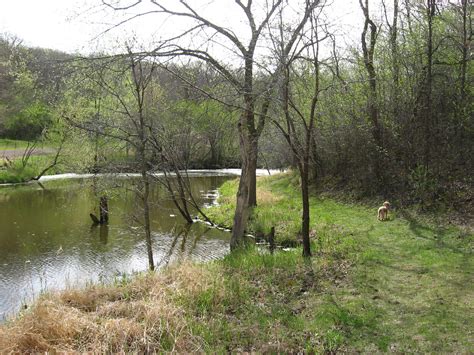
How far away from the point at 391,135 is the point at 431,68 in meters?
2.71

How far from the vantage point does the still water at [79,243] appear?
11.0 metres

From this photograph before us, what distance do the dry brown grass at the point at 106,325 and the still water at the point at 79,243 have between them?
66.8 inches

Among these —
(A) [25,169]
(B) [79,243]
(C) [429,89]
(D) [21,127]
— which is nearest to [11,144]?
(D) [21,127]

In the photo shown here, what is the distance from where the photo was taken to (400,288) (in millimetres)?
7145

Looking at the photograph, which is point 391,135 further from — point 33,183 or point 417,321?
point 33,183

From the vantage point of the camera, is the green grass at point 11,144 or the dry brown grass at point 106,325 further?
the green grass at point 11,144

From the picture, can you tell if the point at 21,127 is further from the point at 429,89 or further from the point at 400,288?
the point at 400,288

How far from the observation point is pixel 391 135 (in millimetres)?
15070

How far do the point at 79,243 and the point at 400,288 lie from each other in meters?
11.4

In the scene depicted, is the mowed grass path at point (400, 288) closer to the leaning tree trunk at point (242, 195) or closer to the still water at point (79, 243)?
the leaning tree trunk at point (242, 195)

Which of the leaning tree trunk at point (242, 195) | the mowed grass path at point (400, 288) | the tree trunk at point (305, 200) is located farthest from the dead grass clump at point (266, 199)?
the tree trunk at point (305, 200)

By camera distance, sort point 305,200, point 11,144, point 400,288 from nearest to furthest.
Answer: point 400,288 < point 305,200 < point 11,144

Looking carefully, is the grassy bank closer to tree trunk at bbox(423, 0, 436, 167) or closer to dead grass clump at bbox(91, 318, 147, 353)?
dead grass clump at bbox(91, 318, 147, 353)

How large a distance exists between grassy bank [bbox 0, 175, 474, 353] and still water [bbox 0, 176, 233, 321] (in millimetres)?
2325
